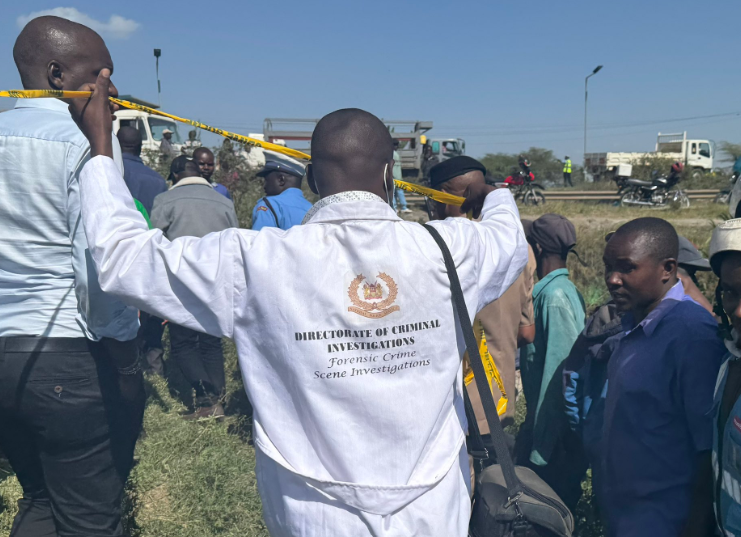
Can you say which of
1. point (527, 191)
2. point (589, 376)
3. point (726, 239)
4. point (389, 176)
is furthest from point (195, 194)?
point (527, 191)

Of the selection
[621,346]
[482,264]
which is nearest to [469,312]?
[482,264]

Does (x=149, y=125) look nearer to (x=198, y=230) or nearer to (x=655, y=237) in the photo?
(x=198, y=230)

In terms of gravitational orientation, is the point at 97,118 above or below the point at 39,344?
above

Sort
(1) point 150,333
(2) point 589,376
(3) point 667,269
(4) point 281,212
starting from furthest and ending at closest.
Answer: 1. (1) point 150,333
2. (4) point 281,212
3. (2) point 589,376
4. (3) point 667,269

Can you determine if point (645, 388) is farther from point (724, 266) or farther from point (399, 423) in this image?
point (399, 423)

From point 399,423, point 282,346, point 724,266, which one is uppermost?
point 724,266

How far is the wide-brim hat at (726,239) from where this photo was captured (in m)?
1.80

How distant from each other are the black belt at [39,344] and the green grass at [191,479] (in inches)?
69.0

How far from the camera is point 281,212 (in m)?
4.76

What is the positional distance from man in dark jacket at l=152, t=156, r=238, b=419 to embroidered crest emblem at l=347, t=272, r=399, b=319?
353 cm

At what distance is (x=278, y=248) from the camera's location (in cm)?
161

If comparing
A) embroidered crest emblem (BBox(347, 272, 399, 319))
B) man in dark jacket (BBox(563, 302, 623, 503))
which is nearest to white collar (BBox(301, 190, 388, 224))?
embroidered crest emblem (BBox(347, 272, 399, 319))

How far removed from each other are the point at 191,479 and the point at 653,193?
17.2 metres

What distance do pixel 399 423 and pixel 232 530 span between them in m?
2.30
